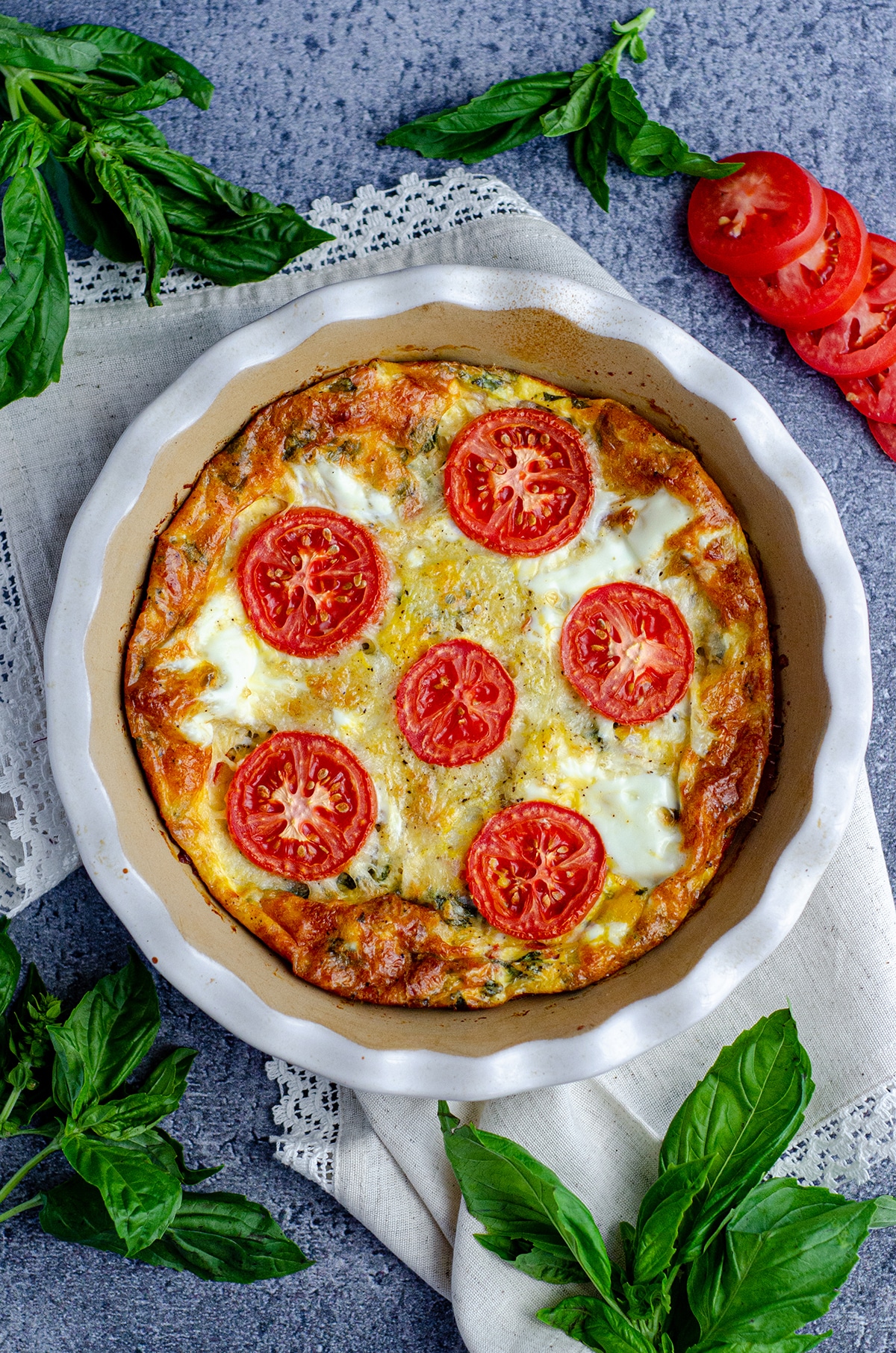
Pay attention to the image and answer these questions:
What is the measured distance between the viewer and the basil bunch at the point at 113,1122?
2.74 meters

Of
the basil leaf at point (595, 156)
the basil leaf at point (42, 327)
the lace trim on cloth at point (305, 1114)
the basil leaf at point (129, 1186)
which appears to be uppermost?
the basil leaf at point (595, 156)

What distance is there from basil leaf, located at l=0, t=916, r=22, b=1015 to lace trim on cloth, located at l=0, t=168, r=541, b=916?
196 millimetres

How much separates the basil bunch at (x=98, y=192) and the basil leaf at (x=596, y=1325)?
2642mm

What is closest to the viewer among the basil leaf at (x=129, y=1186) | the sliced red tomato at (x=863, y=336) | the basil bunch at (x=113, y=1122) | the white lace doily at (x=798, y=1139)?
the basil leaf at (x=129, y=1186)

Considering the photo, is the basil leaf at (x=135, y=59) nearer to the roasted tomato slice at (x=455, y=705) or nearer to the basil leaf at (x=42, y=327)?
the basil leaf at (x=42, y=327)

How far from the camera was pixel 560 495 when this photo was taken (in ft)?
9.00

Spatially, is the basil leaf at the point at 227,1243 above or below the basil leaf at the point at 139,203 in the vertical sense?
below

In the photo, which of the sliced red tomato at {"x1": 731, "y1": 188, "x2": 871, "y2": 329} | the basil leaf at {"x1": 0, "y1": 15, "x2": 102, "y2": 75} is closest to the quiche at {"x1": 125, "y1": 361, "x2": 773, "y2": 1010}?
the sliced red tomato at {"x1": 731, "y1": 188, "x2": 871, "y2": 329}

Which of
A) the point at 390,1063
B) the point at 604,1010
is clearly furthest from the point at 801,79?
the point at 390,1063

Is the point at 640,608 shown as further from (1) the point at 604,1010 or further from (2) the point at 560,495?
(1) the point at 604,1010

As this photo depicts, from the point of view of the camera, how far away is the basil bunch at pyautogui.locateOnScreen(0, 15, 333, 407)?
2600 mm

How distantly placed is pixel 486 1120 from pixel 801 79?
127 inches

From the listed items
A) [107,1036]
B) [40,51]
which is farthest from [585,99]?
[107,1036]

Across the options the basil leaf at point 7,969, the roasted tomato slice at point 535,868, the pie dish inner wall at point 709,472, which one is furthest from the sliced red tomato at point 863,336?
the basil leaf at point 7,969
